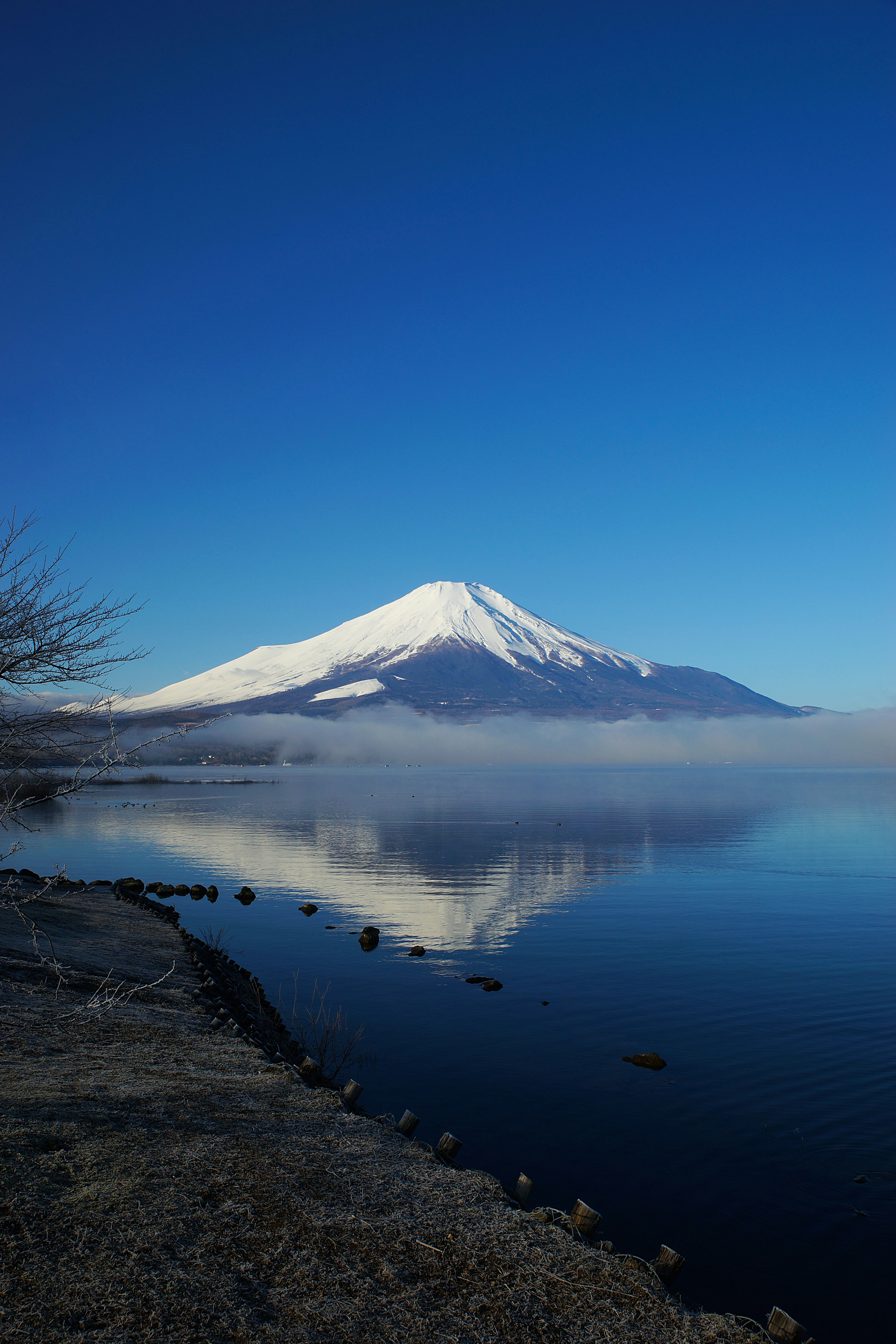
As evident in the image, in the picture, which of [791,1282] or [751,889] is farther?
[751,889]

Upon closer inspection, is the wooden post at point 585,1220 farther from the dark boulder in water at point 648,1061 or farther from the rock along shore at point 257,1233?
the dark boulder in water at point 648,1061

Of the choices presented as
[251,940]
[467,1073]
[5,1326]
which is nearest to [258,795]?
[251,940]

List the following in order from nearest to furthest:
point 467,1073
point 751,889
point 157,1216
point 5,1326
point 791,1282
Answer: point 5,1326
point 157,1216
point 791,1282
point 467,1073
point 751,889

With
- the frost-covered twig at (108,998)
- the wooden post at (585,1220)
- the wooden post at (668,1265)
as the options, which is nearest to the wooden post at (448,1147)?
the wooden post at (585,1220)

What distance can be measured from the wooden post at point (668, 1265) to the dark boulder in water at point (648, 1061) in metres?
8.23

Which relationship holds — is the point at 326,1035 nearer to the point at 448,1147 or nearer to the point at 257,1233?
the point at 448,1147

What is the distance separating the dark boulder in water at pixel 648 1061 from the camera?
15.2 m

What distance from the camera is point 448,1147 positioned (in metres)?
9.62

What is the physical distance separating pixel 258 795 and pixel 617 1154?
399ft

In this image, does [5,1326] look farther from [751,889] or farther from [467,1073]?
[751,889]

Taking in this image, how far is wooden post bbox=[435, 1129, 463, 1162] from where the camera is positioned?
955 centimetres

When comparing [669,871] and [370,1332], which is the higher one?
[370,1332]

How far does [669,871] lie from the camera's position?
43031 millimetres

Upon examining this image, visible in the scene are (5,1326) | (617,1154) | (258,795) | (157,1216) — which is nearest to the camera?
(5,1326)
